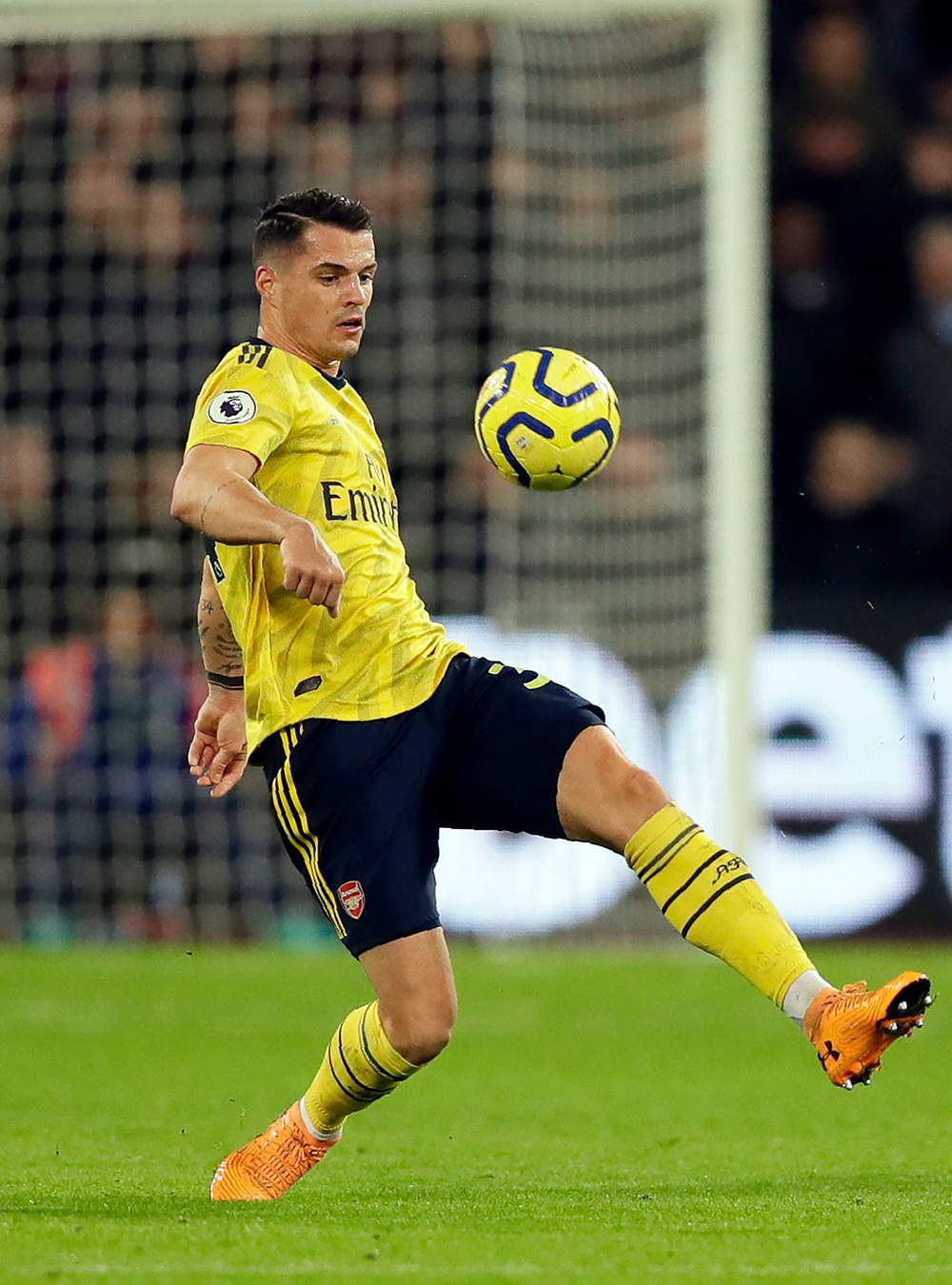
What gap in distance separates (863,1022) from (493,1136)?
193cm

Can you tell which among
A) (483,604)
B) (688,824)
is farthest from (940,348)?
(688,824)

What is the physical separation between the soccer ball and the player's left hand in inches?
32.0

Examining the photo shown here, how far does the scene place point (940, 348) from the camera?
1294cm

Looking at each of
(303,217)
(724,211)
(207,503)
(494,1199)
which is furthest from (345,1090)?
(724,211)

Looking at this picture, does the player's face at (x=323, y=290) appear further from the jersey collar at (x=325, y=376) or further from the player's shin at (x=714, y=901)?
the player's shin at (x=714, y=901)

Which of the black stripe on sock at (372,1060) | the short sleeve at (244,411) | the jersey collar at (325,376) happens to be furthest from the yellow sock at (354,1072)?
the jersey collar at (325,376)

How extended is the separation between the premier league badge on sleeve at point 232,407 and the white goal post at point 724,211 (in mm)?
5433

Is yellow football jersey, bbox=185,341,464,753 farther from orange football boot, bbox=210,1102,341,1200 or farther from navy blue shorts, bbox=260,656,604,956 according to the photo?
orange football boot, bbox=210,1102,341,1200

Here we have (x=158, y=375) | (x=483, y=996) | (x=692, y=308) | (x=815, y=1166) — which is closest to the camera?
(x=815, y=1166)

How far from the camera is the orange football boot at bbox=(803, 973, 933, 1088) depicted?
4.13m

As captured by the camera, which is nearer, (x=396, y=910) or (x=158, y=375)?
(x=396, y=910)

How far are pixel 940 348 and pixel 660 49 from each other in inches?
102

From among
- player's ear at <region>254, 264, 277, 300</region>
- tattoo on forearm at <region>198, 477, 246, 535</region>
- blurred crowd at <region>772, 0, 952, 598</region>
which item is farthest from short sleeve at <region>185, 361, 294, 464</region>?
blurred crowd at <region>772, 0, 952, 598</region>

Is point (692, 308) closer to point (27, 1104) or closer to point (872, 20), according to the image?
point (872, 20)
